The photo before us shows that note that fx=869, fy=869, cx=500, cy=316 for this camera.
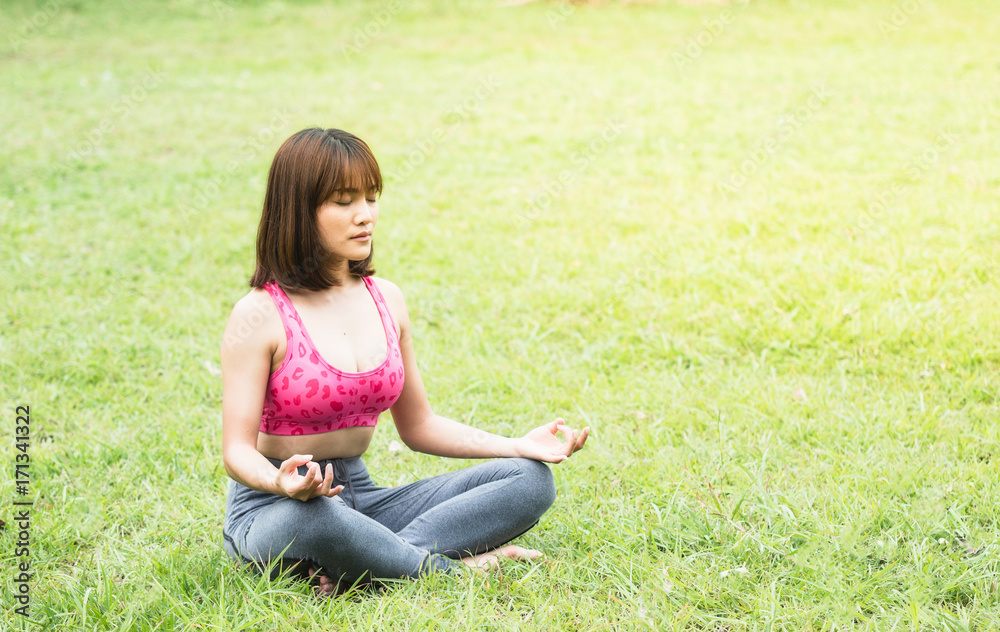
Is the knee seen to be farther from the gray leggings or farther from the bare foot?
the bare foot

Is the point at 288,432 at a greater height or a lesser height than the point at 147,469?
greater

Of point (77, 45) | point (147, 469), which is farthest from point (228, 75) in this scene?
point (147, 469)

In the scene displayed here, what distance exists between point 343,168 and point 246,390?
65 centimetres

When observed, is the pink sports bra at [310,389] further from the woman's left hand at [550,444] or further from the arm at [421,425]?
the woman's left hand at [550,444]

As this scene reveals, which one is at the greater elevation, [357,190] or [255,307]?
[357,190]

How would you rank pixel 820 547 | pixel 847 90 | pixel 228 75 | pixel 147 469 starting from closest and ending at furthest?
1. pixel 820 547
2. pixel 147 469
3. pixel 847 90
4. pixel 228 75

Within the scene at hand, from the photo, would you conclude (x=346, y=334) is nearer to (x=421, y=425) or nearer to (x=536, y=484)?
(x=421, y=425)

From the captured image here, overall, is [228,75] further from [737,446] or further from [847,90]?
[737,446]

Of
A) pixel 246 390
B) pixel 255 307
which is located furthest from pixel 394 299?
pixel 246 390

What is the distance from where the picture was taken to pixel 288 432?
2.47 metres

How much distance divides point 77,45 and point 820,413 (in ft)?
45.3

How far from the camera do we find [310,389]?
2404 millimetres

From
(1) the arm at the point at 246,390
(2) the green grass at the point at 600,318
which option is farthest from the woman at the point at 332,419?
(2) the green grass at the point at 600,318

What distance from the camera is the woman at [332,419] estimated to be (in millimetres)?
2320
